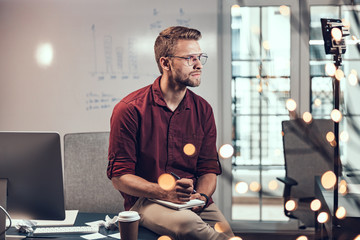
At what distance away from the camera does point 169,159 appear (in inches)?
79.8

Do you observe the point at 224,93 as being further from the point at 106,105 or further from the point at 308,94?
the point at 106,105

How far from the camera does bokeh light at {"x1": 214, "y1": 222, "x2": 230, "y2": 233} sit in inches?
75.5

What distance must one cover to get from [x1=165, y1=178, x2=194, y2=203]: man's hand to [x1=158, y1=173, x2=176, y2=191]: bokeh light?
0.03 m

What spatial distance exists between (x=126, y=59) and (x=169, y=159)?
159cm

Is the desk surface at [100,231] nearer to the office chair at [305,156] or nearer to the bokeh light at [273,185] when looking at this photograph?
the office chair at [305,156]

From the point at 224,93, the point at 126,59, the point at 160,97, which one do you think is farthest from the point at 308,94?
the point at 160,97

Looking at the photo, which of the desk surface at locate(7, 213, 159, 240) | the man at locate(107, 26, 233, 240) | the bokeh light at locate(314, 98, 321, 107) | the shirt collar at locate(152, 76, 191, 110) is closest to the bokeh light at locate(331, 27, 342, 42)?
the man at locate(107, 26, 233, 240)

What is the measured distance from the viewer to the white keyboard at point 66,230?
5.23ft

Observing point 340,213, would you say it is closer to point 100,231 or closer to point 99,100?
point 100,231

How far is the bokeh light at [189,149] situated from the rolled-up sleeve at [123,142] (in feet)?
0.77

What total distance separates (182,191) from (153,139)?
350 mm

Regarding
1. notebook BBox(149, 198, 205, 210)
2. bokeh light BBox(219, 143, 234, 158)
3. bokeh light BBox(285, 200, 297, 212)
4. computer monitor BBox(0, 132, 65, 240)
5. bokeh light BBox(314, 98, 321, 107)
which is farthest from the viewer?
bokeh light BBox(314, 98, 321, 107)

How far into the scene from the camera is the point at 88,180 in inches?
85.1

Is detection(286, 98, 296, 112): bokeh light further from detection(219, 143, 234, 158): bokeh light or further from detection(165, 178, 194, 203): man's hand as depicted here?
detection(165, 178, 194, 203): man's hand
